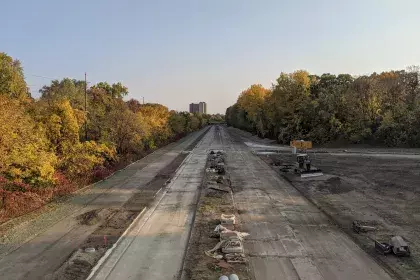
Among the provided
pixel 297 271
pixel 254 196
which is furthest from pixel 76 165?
pixel 297 271

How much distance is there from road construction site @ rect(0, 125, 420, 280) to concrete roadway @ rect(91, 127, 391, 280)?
0.04m

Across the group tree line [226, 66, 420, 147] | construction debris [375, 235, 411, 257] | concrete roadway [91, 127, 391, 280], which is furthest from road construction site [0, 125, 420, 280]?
tree line [226, 66, 420, 147]

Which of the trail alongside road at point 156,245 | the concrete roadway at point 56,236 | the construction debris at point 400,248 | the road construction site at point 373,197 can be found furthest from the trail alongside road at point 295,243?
the concrete roadway at point 56,236

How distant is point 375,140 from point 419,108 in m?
7.67

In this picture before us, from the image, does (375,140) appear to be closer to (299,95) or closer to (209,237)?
(299,95)

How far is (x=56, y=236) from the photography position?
1694cm

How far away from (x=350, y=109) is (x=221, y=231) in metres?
51.9

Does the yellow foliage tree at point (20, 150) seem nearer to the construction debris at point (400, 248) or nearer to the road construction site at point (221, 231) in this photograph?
the road construction site at point (221, 231)

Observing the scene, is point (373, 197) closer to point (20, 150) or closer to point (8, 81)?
point (20, 150)

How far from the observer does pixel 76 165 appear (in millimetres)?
26500

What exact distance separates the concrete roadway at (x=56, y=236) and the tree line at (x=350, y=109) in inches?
1672

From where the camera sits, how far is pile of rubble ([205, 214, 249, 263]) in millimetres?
13949

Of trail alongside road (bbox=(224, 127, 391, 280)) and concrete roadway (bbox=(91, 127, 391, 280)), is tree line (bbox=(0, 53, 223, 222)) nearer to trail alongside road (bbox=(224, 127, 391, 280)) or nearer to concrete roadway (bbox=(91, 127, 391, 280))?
concrete roadway (bbox=(91, 127, 391, 280))

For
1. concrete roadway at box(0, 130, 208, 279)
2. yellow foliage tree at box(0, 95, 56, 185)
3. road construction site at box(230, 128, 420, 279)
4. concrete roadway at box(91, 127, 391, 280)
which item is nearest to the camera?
concrete roadway at box(91, 127, 391, 280)
